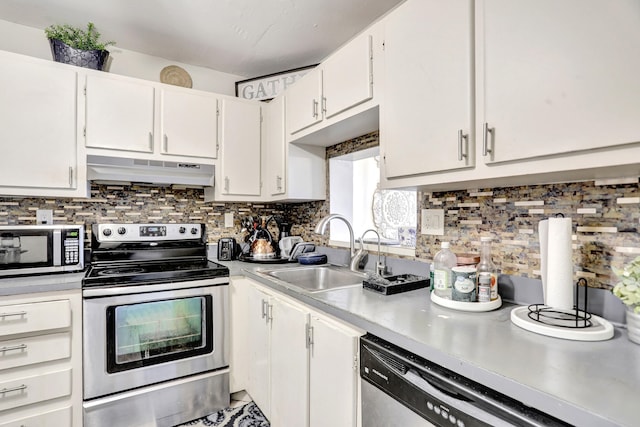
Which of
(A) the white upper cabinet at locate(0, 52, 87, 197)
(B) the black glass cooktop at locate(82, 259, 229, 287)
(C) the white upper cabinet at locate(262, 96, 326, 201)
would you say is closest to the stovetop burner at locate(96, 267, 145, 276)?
(B) the black glass cooktop at locate(82, 259, 229, 287)

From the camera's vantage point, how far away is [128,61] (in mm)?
2387

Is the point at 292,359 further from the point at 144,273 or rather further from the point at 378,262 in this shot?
the point at 144,273

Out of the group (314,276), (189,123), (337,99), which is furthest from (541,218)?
(189,123)

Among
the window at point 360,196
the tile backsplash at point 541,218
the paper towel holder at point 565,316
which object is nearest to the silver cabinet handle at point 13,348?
the window at point 360,196

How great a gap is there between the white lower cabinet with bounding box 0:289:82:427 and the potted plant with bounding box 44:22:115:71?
1373 millimetres

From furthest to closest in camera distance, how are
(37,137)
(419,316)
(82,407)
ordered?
1. (37,137)
2. (82,407)
3. (419,316)

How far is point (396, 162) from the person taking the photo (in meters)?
1.38

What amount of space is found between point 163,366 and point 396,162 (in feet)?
5.64

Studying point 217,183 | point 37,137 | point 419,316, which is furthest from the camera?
point 217,183

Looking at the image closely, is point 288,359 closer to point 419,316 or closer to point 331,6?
point 419,316

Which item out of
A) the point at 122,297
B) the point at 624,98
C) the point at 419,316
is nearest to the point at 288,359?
the point at 419,316

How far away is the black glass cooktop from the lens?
5.76ft

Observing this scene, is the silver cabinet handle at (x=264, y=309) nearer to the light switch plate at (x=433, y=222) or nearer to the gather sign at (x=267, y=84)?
the light switch plate at (x=433, y=222)

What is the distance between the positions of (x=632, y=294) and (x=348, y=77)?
1.38m
